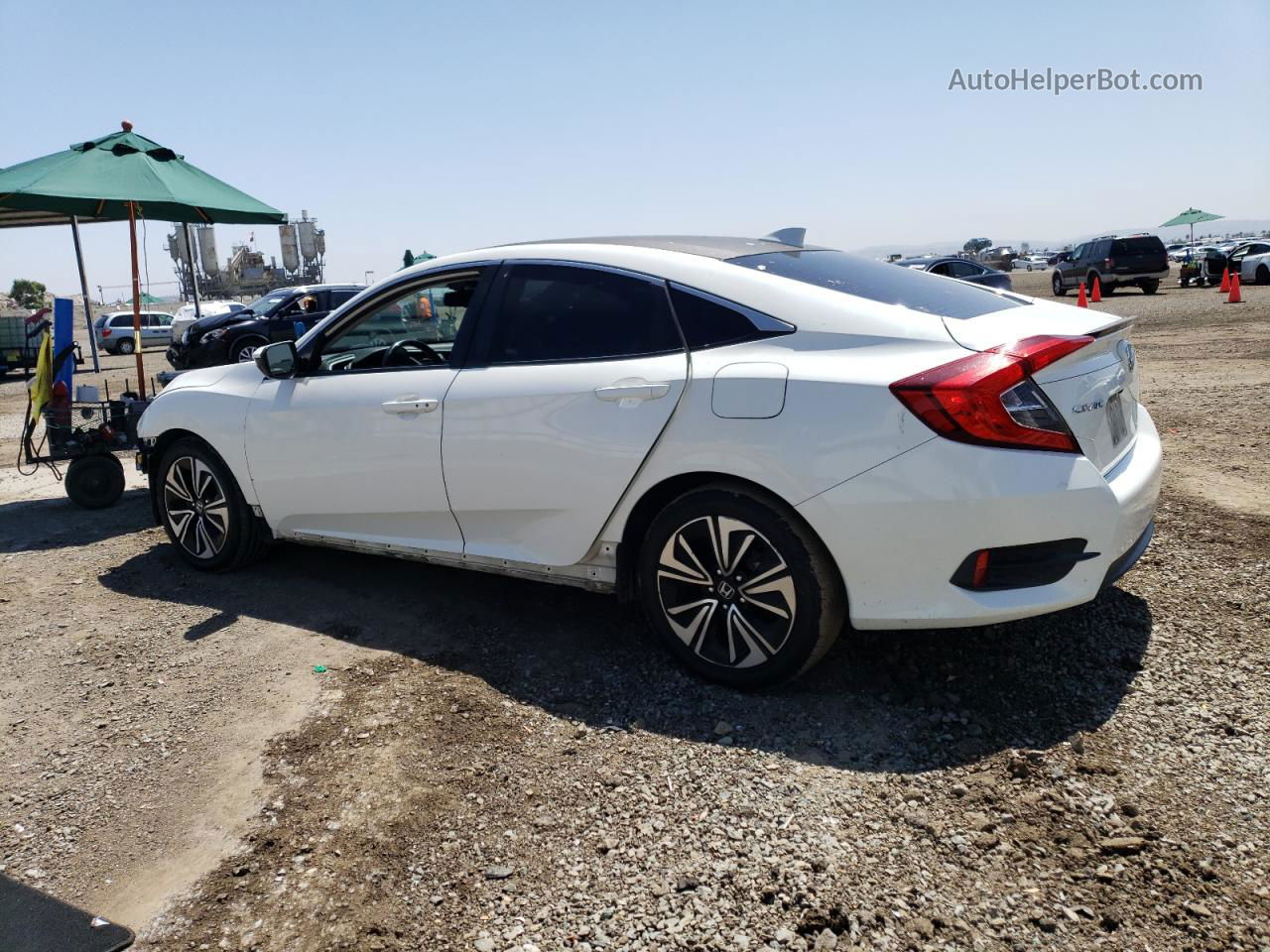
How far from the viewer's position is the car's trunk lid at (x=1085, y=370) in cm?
306

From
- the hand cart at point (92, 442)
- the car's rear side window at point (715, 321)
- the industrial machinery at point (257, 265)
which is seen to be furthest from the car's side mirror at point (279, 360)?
the industrial machinery at point (257, 265)

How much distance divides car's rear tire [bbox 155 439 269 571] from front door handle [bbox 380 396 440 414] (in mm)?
1351

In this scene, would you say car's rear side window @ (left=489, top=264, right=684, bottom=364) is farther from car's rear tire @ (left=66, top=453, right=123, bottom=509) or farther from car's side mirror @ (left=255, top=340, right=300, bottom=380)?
car's rear tire @ (left=66, top=453, right=123, bottom=509)

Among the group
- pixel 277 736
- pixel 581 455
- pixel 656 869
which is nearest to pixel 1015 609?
pixel 656 869

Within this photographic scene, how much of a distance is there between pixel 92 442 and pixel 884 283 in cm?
598

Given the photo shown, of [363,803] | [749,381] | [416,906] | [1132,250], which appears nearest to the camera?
[416,906]

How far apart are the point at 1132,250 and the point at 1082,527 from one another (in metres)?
28.3

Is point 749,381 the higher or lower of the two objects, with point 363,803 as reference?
higher

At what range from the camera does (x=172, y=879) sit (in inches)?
104

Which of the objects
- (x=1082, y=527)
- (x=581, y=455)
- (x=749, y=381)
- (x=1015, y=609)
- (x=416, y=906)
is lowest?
(x=416, y=906)

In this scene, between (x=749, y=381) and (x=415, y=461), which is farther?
(x=415, y=461)

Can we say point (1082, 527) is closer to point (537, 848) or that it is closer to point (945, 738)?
point (945, 738)

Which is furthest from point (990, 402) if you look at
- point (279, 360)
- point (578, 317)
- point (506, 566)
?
point (279, 360)

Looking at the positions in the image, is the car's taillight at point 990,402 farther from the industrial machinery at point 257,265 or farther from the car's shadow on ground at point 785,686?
the industrial machinery at point 257,265
